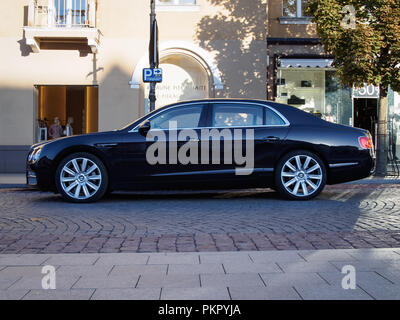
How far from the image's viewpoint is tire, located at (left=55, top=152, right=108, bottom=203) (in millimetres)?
8086

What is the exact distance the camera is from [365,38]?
12188 mm

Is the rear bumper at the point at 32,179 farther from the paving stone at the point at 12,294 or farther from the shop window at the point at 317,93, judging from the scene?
the shop window at the point at 317,93

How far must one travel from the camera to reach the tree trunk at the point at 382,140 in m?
13.0

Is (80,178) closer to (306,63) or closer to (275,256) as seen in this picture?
(275,256)

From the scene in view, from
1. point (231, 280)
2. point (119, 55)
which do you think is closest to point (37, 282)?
point (231, 280)

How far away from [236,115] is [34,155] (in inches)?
129

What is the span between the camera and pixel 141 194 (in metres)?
9.73

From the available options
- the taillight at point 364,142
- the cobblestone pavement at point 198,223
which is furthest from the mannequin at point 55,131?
the taillight at point 364,142

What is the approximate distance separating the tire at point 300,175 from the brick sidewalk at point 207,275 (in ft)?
12.3
